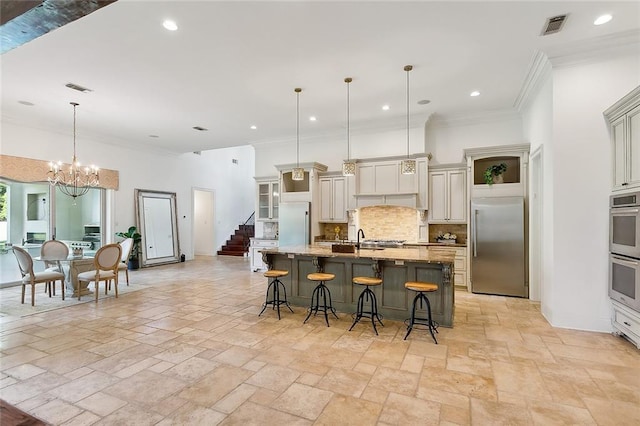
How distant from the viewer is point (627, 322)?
3.29 meters

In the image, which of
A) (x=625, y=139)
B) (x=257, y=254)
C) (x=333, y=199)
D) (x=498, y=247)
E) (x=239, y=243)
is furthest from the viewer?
(x=239, y=243)

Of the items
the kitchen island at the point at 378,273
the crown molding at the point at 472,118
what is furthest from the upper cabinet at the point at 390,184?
the kitchen island at the point at 378,273

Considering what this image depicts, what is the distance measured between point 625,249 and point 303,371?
348 cm

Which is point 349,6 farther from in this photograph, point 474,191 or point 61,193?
point 61,193

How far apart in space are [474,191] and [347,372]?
13.6ft

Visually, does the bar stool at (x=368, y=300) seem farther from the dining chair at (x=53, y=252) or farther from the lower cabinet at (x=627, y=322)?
the dining chair at (x=53, y=252)

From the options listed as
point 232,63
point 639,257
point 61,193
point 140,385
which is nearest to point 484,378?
point 639,257

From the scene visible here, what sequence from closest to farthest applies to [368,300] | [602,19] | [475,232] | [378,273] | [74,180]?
1. [602,19]
2. [378,273]
3. [368,300]
4. [475,232]
5. [74,180]

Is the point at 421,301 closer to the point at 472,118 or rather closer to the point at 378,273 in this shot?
the point at 378,273

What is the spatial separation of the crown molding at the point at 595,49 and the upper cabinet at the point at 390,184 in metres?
2.57

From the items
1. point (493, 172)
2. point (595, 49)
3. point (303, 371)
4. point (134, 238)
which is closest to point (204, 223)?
point (134, 238)

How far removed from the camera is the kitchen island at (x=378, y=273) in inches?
150

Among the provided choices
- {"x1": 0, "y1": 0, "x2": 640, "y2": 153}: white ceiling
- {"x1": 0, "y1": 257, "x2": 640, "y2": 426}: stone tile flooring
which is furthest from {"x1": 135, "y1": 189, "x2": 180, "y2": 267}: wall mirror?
{"x1": 0, "y1": 257, "x2": 640, "y2": 426}: stone tile flooring

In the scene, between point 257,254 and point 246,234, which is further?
point 246,234
